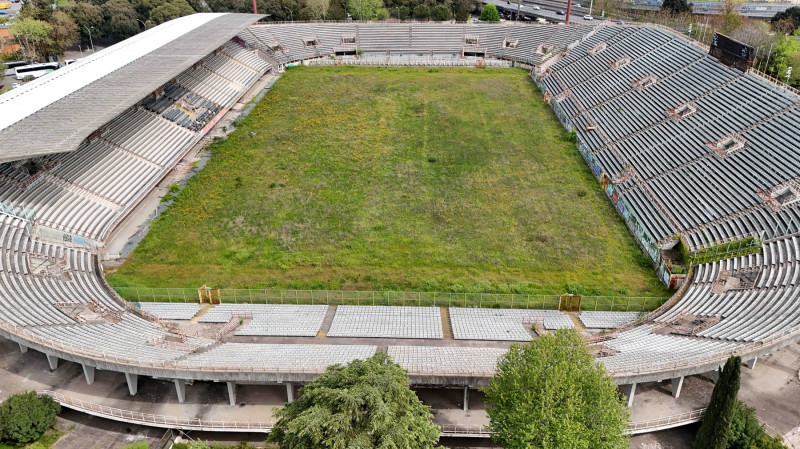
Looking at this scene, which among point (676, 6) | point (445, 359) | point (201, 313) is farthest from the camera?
point (676, 6)

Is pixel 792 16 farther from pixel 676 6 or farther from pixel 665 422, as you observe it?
pixel 665 422

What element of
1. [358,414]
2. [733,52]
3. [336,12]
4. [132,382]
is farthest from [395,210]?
[336,12]

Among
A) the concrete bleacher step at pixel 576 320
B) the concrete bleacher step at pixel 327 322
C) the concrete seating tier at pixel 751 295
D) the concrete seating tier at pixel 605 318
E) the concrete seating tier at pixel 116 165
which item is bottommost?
the concrete bleacher step at pixel 576 320

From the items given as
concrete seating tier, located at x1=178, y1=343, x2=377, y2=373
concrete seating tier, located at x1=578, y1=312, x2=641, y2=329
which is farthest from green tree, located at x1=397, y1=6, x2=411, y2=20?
concrete seating tier, located at x1=178, y1=343, x2=377, y2=373

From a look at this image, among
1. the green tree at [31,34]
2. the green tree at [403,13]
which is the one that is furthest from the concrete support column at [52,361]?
the green tree at [403,13]

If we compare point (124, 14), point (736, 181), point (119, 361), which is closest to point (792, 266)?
point (736, 181)

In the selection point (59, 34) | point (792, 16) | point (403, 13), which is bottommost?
point (59, 34)

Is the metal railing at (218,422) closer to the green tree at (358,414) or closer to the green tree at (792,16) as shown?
the green tree at (358,414)
